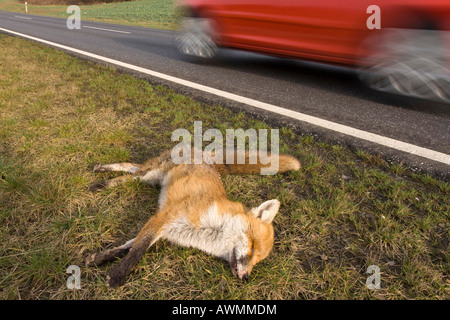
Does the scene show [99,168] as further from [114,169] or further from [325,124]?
[325,124]

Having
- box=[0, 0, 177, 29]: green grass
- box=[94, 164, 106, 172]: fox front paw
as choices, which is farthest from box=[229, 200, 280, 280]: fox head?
box=[0, 0, 177, 29]: green grass

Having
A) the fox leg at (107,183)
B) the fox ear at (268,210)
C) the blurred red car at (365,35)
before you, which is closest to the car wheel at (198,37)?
the blurred red car at (365,35)

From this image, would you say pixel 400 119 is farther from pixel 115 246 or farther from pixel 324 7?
pixel 115 246

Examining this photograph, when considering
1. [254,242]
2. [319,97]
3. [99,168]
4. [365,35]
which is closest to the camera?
[254,242]

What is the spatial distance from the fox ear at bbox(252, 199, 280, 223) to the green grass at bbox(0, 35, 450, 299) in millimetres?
153

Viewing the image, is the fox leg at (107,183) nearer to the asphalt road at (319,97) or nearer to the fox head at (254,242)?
the fox head at (254,242)

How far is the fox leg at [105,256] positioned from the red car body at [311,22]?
13.6ft

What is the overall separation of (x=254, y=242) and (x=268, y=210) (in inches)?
9.9

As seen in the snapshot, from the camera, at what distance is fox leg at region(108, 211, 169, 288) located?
1753mm

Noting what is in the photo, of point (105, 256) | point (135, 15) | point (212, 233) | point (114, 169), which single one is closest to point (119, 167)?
point (114, 169)

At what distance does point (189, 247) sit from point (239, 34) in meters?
4.84

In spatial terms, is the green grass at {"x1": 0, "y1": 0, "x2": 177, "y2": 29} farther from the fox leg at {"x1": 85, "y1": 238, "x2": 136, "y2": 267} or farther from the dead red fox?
the fox leg at {"x1": 85, "y1": 238, "x2": 136, "y2": 267}

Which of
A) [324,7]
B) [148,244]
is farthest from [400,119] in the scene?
[148,244]

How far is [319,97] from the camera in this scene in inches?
178
